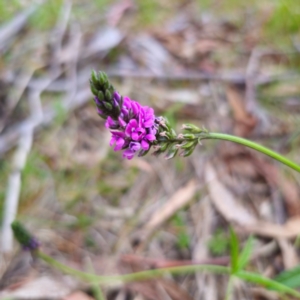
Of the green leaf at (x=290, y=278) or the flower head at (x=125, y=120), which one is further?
the green leaf at (x=290, y=278)

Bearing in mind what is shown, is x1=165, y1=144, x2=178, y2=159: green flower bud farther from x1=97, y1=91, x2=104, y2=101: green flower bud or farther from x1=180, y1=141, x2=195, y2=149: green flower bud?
x1=97, y1=91, x2=104, y2=101: green flower bud

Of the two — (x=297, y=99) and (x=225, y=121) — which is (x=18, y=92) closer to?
(x=225, y=121)

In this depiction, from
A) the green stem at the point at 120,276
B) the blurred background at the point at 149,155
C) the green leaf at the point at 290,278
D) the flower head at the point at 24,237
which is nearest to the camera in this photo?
the green leaf at the point at 290,278

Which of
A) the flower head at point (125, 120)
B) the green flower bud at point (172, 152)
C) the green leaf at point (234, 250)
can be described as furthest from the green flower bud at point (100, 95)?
the green leaf at point (234, 250)

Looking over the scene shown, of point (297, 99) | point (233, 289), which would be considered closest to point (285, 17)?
point (297, 99)

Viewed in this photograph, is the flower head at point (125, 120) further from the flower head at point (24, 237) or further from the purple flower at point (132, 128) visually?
the flower head at point (24, 237)

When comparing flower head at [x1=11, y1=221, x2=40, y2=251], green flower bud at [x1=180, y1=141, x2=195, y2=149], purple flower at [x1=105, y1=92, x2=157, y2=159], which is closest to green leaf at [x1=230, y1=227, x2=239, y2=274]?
green flower bud at [x1=180, y1=141, x2=195, y2=149]

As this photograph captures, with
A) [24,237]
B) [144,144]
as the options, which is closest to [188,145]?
[144,144]
